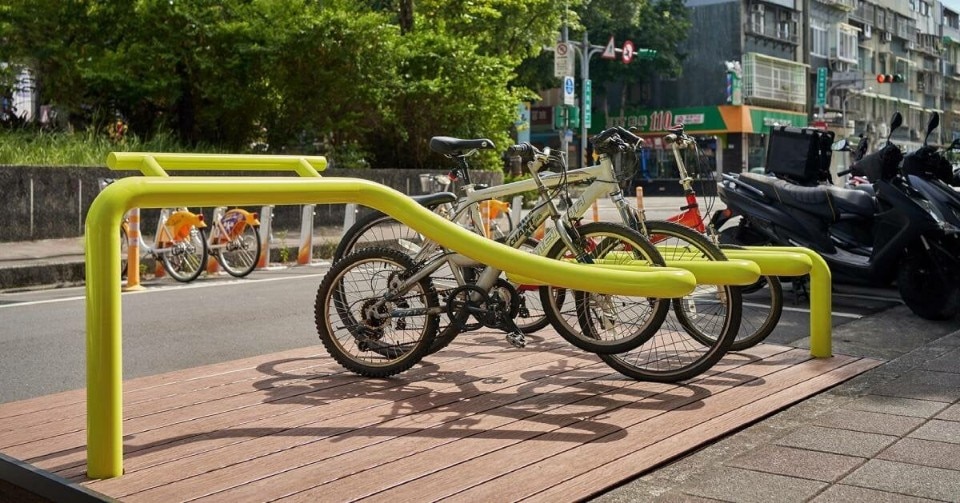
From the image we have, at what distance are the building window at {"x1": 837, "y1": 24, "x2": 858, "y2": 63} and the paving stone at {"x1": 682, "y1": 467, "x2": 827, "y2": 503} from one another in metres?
69.3

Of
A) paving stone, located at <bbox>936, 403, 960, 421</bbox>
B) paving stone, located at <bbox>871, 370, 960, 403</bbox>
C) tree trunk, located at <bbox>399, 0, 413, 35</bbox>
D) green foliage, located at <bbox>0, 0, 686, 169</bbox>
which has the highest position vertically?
tree trunk, located at <bbox>399, 0, 413, 35</bbox>

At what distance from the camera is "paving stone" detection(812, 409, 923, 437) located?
4539 millimetres

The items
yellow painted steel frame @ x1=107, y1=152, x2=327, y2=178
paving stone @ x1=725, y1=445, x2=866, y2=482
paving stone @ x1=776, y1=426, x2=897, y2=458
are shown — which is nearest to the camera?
paving stone @ x1=725, y1=445, x2=866, y2=482

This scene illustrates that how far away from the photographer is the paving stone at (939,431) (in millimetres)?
4410

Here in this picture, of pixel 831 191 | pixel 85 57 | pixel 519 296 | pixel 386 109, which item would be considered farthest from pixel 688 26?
pixel 519 296

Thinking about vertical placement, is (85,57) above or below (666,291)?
above

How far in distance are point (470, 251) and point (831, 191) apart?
515 cm

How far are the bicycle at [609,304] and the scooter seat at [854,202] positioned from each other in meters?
3.40

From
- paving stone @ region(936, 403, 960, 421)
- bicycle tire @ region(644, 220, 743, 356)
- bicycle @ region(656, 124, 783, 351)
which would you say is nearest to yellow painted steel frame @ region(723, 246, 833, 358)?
bicycle @ region(656, 124, 783, 351)

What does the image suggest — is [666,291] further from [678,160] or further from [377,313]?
[678,160]

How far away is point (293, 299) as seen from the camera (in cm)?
970

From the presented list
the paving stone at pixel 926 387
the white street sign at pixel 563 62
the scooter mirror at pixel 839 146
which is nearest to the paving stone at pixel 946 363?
the paving stone at pixel 926 387

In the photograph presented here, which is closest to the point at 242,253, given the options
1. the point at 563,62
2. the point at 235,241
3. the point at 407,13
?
the point at 235,241

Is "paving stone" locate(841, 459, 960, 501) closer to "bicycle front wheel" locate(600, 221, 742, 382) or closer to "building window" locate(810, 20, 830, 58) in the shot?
"bicycle front wheel" locate(600, 221, 742, 382)
